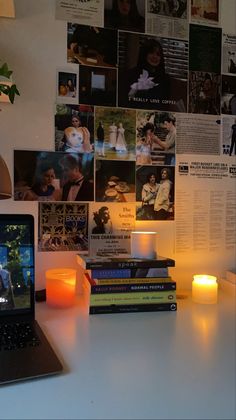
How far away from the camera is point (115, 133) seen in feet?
3.72

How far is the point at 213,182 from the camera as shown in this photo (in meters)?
1.22

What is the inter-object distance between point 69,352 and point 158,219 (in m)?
0.61

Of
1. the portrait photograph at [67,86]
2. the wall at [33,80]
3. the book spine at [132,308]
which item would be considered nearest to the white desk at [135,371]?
the book spine at [132,308]

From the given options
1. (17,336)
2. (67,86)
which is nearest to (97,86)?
(67,86)

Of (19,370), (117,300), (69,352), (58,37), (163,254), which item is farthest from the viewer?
(163,254)

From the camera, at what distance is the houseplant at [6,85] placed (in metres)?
0.90

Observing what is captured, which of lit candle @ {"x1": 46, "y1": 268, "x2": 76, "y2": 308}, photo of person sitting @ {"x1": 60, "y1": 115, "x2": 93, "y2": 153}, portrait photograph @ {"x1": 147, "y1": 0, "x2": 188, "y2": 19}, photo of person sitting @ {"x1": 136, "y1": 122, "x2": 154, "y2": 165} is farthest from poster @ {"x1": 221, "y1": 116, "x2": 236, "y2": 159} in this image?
lit candle @ {"x1": 46, "y1": 268, "x2": 76, "y2": 308}

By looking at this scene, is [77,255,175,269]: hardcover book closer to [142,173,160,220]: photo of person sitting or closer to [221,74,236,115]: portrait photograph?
[142,173,160,220]: photo of person sitting

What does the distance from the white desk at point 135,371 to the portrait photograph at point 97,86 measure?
0.66 metres

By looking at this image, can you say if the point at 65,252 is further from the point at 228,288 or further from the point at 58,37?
the point at 58,37

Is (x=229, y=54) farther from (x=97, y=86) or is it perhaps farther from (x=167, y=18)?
(x=97, y=86)

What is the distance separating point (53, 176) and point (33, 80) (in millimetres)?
297

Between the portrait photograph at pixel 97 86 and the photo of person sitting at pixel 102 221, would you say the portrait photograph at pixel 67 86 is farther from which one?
the photo of person sitting at pixel 102 221

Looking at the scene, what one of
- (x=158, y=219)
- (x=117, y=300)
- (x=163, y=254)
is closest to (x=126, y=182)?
(x=158, y=219)
